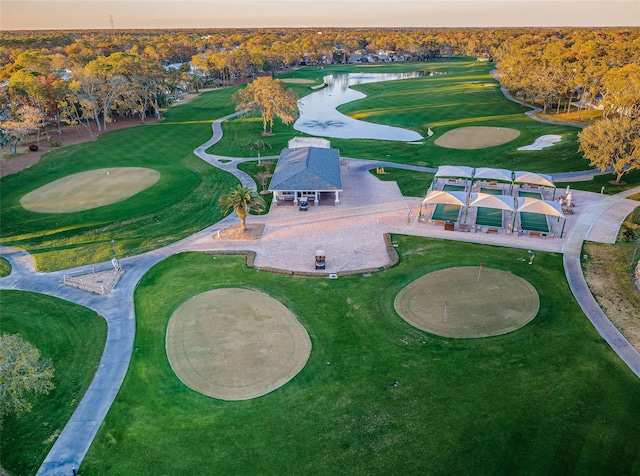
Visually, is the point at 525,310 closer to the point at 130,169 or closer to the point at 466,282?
the point at 466,282

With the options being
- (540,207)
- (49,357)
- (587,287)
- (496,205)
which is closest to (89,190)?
(49,357)

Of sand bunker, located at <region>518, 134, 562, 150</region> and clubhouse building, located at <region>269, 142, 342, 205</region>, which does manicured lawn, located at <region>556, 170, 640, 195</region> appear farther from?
clubhouse building, located at <region>269, 142, 342, 205</region>

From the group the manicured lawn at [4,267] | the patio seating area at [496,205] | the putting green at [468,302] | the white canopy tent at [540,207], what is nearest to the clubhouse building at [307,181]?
the patio seating area at [496,205]

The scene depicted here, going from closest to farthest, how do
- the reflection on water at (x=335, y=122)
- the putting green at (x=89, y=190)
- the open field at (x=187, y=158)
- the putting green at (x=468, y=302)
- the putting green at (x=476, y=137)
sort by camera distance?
the putting green at (x=468, y=302) < the open field at (x=187, y=158) < the putting green at (x=89, y=190) < the putting green at (x=476, y=137) < the reflection on water at (x=335, y=122)

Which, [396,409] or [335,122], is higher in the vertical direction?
[335,122]

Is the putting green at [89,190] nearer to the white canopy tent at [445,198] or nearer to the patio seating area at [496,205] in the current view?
the white canopy tent at [445,198]

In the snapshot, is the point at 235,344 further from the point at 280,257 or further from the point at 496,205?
the point at 496,205
